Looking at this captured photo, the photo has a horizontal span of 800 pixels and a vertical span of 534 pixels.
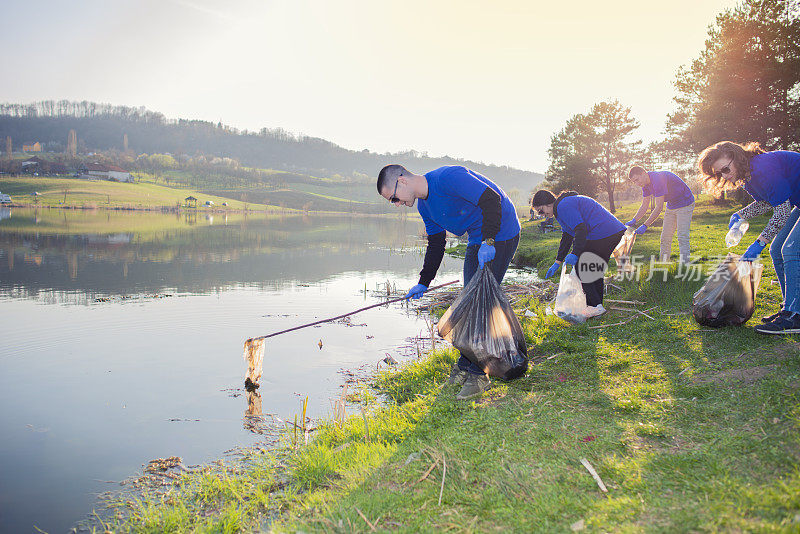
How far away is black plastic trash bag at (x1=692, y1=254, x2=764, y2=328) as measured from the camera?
16.8ft

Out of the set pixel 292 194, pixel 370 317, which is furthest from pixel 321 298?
pixel 292 194

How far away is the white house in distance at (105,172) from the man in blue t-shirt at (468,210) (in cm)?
11084

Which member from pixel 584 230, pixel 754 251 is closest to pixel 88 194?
pixel 584 230

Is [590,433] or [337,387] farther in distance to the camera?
[337,387]

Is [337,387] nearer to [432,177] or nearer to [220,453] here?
[220,453]

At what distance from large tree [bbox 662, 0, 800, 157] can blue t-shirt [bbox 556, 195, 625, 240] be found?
21746 mm

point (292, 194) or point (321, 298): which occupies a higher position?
point (292, 194)

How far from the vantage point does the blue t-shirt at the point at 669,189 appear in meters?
8.23

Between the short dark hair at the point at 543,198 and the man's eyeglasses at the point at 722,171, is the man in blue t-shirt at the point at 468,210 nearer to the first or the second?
the short dark hair at the point at 543,198

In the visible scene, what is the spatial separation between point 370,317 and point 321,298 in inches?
108

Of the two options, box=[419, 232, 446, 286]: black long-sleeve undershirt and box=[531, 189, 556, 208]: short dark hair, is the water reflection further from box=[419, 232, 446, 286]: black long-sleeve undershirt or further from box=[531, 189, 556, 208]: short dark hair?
box=[531, 189, 556, 208]: short dark hair

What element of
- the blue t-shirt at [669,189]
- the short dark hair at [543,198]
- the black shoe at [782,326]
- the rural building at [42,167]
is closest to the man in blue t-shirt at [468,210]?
the short dark hair at [543,198]

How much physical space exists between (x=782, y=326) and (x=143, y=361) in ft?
26.8

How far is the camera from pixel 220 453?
439 cm
